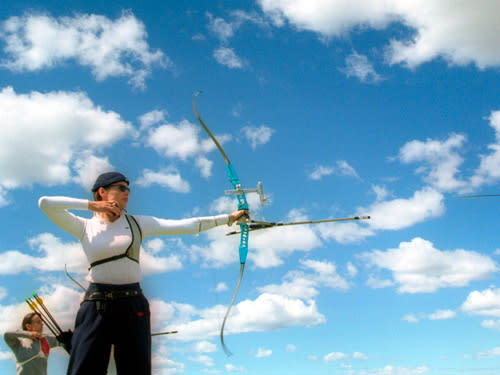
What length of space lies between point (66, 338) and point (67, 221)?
1.08 meters

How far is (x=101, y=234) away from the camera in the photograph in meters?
4.29

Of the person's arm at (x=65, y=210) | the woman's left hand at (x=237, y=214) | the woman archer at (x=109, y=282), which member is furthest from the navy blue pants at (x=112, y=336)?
the woman's left hand at (x=237, y=214)

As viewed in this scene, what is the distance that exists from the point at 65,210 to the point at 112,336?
118cm

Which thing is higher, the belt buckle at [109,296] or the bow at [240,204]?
the bow at [240,204]

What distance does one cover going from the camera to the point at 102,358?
12.9 feet

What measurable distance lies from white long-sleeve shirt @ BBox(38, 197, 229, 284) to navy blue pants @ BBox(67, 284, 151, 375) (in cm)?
11

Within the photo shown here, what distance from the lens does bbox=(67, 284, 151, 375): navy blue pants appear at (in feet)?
12.8

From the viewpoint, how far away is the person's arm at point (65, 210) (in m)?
4.15

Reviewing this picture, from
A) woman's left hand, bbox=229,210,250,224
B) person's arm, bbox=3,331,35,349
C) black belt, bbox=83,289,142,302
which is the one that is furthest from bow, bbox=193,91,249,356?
person's arm, bbox=3,331,35,349

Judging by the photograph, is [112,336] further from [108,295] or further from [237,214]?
[237,214]

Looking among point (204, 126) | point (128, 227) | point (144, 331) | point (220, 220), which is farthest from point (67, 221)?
point (204, 126)

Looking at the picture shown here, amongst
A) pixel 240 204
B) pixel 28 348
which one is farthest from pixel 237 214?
pixel 28 348

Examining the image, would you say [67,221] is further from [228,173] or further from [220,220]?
[228,173]

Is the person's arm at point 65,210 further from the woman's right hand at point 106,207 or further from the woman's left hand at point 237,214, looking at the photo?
the woman's left hand at point 237,214
